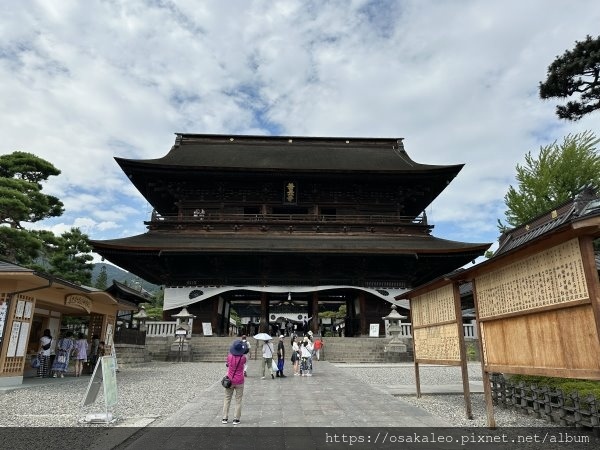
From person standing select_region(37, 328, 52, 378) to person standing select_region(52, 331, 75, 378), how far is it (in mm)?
216

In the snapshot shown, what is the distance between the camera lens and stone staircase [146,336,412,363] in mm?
18609

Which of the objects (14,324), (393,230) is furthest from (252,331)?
(14,324)

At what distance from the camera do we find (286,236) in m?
23.5

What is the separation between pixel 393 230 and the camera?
24.0 m

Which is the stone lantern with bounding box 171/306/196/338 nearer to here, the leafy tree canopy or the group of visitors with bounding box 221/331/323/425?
the group of visitors with bounding box 221/331/323/425

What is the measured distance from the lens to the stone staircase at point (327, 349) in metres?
18.6

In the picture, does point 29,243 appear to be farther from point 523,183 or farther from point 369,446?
point 523,183

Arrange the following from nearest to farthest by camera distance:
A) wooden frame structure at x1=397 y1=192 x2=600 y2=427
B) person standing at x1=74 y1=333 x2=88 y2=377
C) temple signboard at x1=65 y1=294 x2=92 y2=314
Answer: wooden frame structure at x1=397 y1=192 x2=600 y2=427 → temple signboard at x1=65 y1=294 x2=92 y2=314 → person standing at x1=74 y1=333 x2=88 y2=377

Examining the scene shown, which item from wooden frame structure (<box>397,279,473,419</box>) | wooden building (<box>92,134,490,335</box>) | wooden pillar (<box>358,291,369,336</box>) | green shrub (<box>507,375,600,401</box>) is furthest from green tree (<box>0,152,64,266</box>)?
green shrub (<box>507,375,600,401</box>)

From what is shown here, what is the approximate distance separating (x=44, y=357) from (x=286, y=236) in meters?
13.3

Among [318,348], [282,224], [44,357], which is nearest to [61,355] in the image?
[44,357]

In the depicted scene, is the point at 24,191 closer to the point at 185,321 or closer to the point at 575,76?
the point at 185,321

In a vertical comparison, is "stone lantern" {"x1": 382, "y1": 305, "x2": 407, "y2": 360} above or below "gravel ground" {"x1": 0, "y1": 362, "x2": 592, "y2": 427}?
above

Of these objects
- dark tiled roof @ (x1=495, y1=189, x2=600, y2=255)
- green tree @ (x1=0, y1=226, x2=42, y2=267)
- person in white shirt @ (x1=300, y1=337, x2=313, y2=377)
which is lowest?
person in white shirt @ (x1=300, y1=337, x2=313, y2=377)
